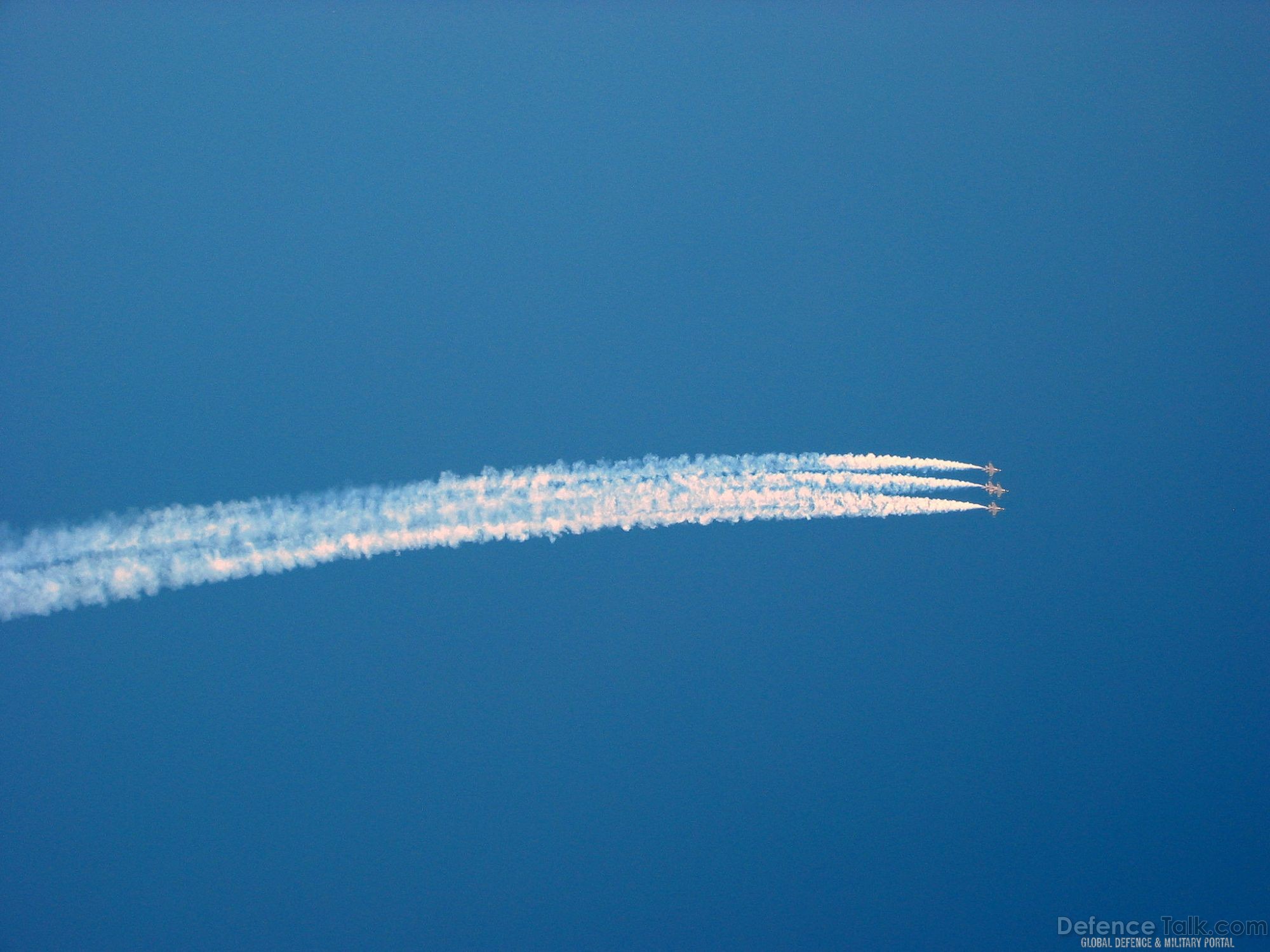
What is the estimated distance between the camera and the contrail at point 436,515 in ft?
15.1

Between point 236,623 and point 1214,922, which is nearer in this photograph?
point 236,623

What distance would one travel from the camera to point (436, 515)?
4.80 metres

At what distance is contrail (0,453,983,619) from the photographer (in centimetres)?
462

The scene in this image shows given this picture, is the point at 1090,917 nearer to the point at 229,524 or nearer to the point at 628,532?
the point at 628,532

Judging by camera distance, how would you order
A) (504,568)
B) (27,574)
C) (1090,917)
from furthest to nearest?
(1090,917) → (504,568) → (27,574)

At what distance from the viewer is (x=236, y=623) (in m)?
4.75

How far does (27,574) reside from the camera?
4578 millimetres

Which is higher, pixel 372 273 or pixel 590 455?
pixel 372 273

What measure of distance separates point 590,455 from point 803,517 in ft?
4.38

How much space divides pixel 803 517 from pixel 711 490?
23.5 inches

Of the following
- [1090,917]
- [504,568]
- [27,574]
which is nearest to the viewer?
[27,574]

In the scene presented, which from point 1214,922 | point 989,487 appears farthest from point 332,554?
point 1214,922

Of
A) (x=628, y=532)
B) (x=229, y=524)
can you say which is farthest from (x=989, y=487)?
(x=229, y=524)

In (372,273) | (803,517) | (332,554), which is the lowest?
(332,554)
